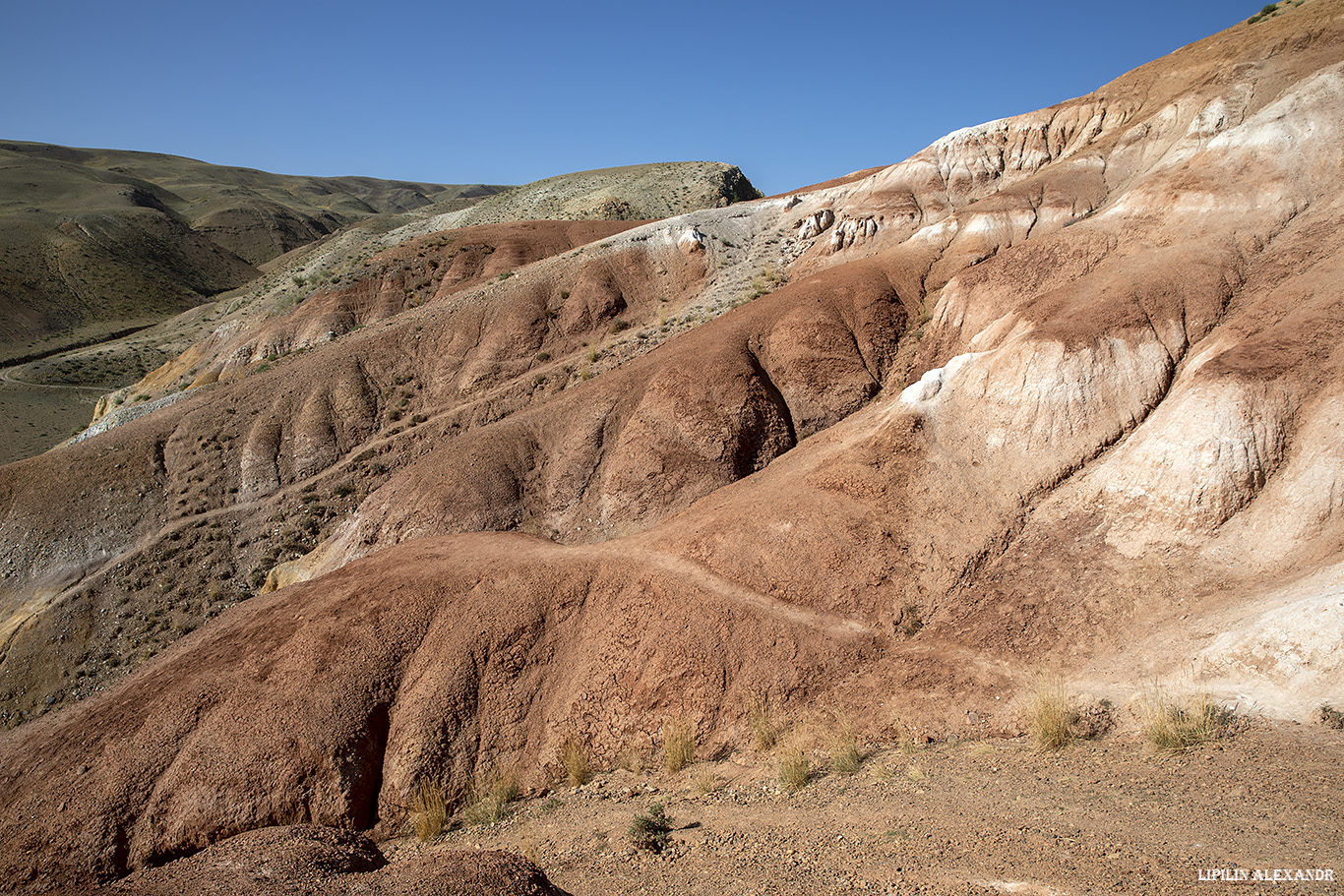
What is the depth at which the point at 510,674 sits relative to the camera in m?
14.6

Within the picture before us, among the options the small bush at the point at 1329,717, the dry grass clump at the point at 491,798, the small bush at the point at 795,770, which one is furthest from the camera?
the dry grass clump at the point at 491,798

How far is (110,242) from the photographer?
85125 mm

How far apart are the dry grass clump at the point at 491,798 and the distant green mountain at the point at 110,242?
2946 inches

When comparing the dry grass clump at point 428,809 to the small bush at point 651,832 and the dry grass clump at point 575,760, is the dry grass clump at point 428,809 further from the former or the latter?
the small bush at point 651,832

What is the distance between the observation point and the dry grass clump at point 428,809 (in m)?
12.4

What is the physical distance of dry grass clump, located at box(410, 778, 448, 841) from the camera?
12.4 meters

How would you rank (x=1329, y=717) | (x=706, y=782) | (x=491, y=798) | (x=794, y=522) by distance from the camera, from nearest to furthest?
(x=1329, y=717) < (x=706, y=782) < (x=491, y=798) < (x=794, y=522)

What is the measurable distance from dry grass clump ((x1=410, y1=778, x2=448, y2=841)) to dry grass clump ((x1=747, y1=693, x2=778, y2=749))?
18.2 ft

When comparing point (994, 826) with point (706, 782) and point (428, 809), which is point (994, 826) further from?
point (428, 809)

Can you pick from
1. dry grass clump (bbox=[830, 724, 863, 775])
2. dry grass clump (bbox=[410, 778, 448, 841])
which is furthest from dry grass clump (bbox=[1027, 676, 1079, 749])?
dry grass clump (bbox=[410, 778, 448, 841])

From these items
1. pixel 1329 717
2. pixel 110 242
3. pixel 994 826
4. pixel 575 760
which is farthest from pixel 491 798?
pixel 110 242

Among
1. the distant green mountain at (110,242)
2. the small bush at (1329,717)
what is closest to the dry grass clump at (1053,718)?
the small bush at (1329,717)

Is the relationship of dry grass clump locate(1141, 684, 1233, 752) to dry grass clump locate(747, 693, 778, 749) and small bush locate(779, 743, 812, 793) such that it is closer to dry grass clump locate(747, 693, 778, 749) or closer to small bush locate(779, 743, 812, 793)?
small bush locate(779, 743, 812, 793)

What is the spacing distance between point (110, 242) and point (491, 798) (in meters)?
99.3
